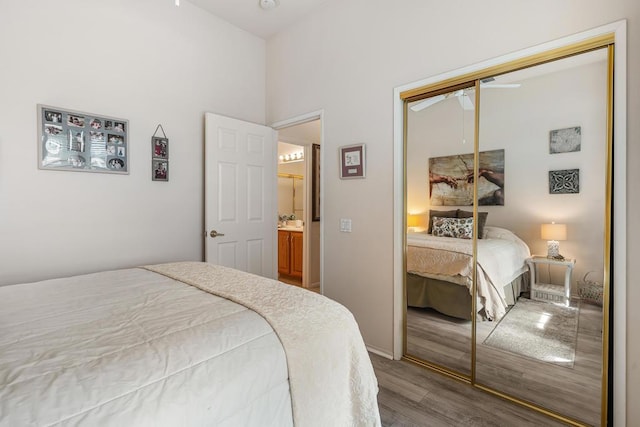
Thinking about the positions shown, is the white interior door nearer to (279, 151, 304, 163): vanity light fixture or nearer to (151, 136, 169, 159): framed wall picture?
(151, 136, 169, 159): framed wall picture

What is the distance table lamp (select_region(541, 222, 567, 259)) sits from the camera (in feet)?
5.95

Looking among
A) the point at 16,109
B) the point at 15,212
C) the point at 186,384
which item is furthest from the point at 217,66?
the point at 186,384

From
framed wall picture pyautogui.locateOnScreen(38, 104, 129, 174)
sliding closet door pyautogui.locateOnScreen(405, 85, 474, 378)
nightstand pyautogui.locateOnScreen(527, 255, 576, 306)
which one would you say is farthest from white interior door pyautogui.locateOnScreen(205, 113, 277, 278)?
nightstand pyautogui.locateOnScreen(527, 255, 576, 306)

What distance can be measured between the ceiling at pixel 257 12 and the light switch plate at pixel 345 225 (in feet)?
6.69

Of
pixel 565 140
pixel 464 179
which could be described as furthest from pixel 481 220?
pixel 565 140

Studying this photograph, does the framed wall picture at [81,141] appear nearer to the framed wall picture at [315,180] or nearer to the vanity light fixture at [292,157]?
the framed wall picture at [315,180]

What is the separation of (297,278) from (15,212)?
3.61 m

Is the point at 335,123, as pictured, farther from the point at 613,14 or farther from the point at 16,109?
the point at 16,109

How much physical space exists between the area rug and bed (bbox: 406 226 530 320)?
0.28ft

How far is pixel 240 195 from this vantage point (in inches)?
124

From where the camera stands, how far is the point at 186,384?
2.91ft

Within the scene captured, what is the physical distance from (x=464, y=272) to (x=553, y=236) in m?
Result: 0.60

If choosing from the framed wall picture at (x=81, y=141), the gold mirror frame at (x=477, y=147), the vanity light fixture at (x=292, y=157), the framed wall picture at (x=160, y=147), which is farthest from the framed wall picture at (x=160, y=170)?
the vanity light fixture at (x=292, y=157)

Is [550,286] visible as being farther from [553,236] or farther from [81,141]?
[81,141]
